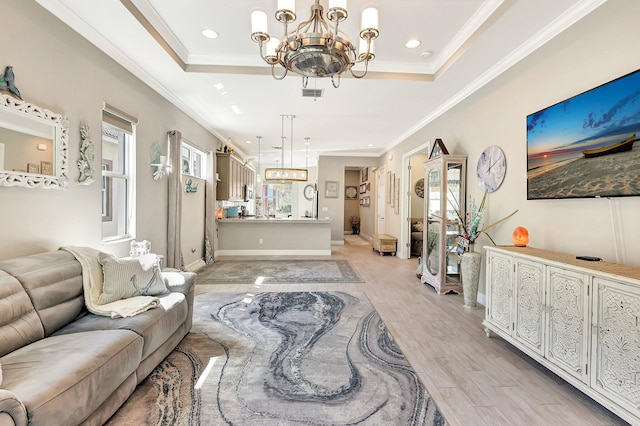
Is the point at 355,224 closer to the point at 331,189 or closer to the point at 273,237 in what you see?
the point at 331,189

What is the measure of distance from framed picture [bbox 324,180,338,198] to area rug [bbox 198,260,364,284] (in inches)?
120

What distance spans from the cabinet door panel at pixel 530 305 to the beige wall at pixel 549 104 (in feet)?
1.62

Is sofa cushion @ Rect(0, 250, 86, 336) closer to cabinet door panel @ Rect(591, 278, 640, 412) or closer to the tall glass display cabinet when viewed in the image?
cabinet door panel @ Rect(591, 278, 640, 412)

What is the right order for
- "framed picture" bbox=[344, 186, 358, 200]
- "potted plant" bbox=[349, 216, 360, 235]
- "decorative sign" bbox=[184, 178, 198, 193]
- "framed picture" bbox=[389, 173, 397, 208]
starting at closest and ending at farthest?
"decorative sign" bbox=[184, 178, 198, 193], "framed picture" bbox=[389, 173, 397, 208], "potted plant" bbox=[349, 216, 360, 235], "framed picture" bbox=[344, 186, 358, 200]

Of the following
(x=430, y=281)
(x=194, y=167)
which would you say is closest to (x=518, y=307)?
(x=430, y=281)

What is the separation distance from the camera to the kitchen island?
680 cm

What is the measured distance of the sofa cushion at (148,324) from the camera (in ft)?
6.11

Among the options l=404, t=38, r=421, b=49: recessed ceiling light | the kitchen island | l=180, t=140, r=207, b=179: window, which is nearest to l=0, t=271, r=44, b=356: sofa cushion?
l=180, t=140, r=207, b=179: window

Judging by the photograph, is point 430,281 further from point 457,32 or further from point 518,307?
point 457,32

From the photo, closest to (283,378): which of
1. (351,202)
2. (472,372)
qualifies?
(472,372)

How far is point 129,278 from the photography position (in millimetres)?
2283

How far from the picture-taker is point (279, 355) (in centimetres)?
239

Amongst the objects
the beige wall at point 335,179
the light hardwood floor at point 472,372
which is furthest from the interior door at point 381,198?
the light hardwood floor at point 472,372

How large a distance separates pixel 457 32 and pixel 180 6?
2.69m
